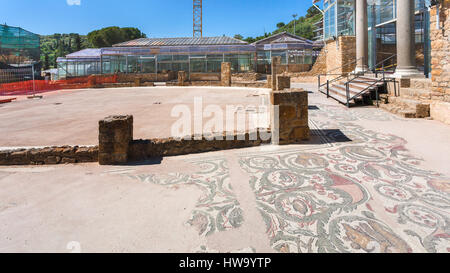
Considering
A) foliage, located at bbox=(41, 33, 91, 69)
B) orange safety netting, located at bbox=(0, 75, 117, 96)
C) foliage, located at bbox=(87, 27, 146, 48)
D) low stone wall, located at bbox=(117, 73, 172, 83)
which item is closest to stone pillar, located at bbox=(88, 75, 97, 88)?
orange safety netting, located at bbox=(0, 75, 117, 96)

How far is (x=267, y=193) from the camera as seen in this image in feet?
10.6

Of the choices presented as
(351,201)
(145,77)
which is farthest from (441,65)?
(145,77)

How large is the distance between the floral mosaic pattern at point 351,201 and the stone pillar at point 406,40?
6536 mm

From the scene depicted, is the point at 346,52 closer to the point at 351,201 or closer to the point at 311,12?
the point at 351,201

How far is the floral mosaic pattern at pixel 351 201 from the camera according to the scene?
2.28 meters

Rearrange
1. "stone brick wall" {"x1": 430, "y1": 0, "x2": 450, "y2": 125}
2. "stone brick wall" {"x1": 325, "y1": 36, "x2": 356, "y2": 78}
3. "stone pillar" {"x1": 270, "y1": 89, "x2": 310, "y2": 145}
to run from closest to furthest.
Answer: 1. "stone pillar" {"x1": 270, "y1": 89, "x2": 310, "y2": 145}
2. "stone brick wall" {"x1": 430, "y1": 0, "x2": 450, "y2": 125}
3. "stone brick wall" {"x1": 325, "y1": 36, "x2": 356, "y2": 78}

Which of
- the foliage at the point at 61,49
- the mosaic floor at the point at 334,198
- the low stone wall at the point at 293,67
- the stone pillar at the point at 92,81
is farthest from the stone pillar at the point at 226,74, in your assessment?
Answer: the foliage at the point at 61,49

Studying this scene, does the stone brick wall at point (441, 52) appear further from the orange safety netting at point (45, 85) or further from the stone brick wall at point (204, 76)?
the stone brick wall at point (204, 76)

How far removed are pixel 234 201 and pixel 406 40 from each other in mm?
10201

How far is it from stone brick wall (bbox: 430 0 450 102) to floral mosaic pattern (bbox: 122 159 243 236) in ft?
21.3

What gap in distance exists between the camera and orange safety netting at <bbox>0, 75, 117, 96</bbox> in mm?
21812

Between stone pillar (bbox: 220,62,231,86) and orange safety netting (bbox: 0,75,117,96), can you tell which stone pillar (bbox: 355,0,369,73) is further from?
orange safety netting (bbox: 0,75,117,96)
